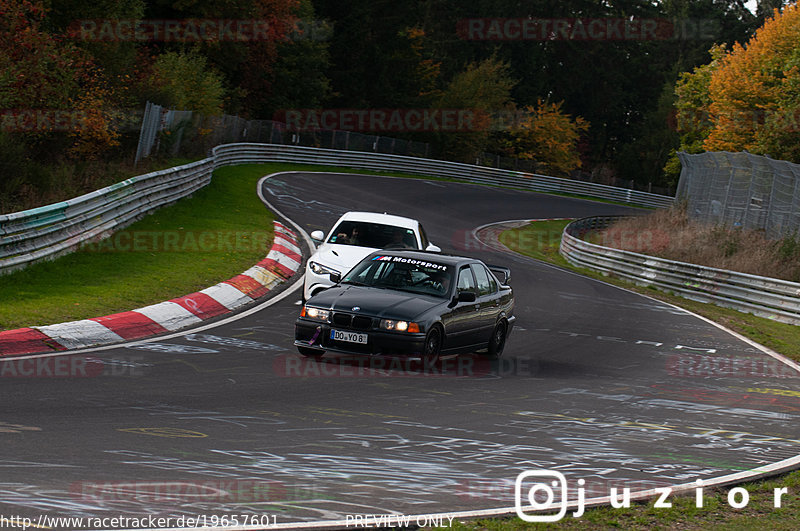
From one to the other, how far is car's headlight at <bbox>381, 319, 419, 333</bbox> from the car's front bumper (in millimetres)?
46

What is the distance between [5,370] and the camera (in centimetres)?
888

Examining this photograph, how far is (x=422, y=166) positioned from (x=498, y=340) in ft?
155

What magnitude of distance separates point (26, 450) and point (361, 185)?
39269 mm

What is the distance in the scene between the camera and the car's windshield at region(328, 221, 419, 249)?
630 inches

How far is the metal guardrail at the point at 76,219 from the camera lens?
13789mm

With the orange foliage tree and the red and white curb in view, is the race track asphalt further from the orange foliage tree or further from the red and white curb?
the orange foliage tree

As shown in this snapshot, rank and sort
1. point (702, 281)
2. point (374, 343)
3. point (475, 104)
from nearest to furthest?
1. point (374, 343)
2. point (702, 281)
3. point (475, 104)

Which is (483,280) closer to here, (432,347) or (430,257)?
(430,257)

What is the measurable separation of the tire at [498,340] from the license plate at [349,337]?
266 centimetres

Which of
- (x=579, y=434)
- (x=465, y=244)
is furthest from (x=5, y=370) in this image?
(x=465, y=244)

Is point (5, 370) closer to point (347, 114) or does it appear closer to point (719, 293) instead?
point (719, 293)

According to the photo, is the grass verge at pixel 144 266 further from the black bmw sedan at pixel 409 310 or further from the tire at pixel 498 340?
the tire at pixel 498 340

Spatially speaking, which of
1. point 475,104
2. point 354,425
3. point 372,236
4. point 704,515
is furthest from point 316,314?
point 475,104

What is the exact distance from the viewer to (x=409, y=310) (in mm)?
10930
